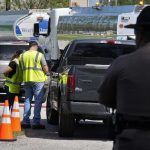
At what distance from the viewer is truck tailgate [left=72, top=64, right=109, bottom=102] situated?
34.7 feet

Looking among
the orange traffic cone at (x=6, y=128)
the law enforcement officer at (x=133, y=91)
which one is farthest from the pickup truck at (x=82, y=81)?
the law enforcement officer at (x=133, y=91)

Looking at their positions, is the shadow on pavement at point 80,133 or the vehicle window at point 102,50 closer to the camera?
the shadow on pavement at point 80,133

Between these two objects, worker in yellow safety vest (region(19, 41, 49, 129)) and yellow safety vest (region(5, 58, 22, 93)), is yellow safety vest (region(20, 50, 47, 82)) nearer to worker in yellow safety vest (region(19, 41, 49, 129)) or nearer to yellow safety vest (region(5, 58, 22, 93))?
worker in yellow safety vest (region(19, 41, 49, 129))

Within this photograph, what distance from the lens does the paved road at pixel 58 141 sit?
10.2 metres

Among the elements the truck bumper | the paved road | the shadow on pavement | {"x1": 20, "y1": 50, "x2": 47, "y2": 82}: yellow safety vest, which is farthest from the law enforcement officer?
{"x1": 20, "y1": 50, "x2": 47, "y2": 82}: yellow safety vest

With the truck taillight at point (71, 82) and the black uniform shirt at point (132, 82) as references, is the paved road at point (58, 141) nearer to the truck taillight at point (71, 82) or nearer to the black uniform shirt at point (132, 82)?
the truck taillight at point (71, 82)

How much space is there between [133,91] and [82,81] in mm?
6820

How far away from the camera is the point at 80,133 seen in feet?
39.5

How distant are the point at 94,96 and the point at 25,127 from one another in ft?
7.37

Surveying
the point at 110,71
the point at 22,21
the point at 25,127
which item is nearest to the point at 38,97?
the point at 25,127

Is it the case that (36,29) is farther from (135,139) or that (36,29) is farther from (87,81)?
(135,139)

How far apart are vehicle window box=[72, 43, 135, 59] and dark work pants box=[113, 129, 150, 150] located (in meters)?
8.01

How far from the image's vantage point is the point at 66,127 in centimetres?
1099

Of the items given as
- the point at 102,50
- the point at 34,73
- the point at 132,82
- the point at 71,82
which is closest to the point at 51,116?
the point at 34,73
